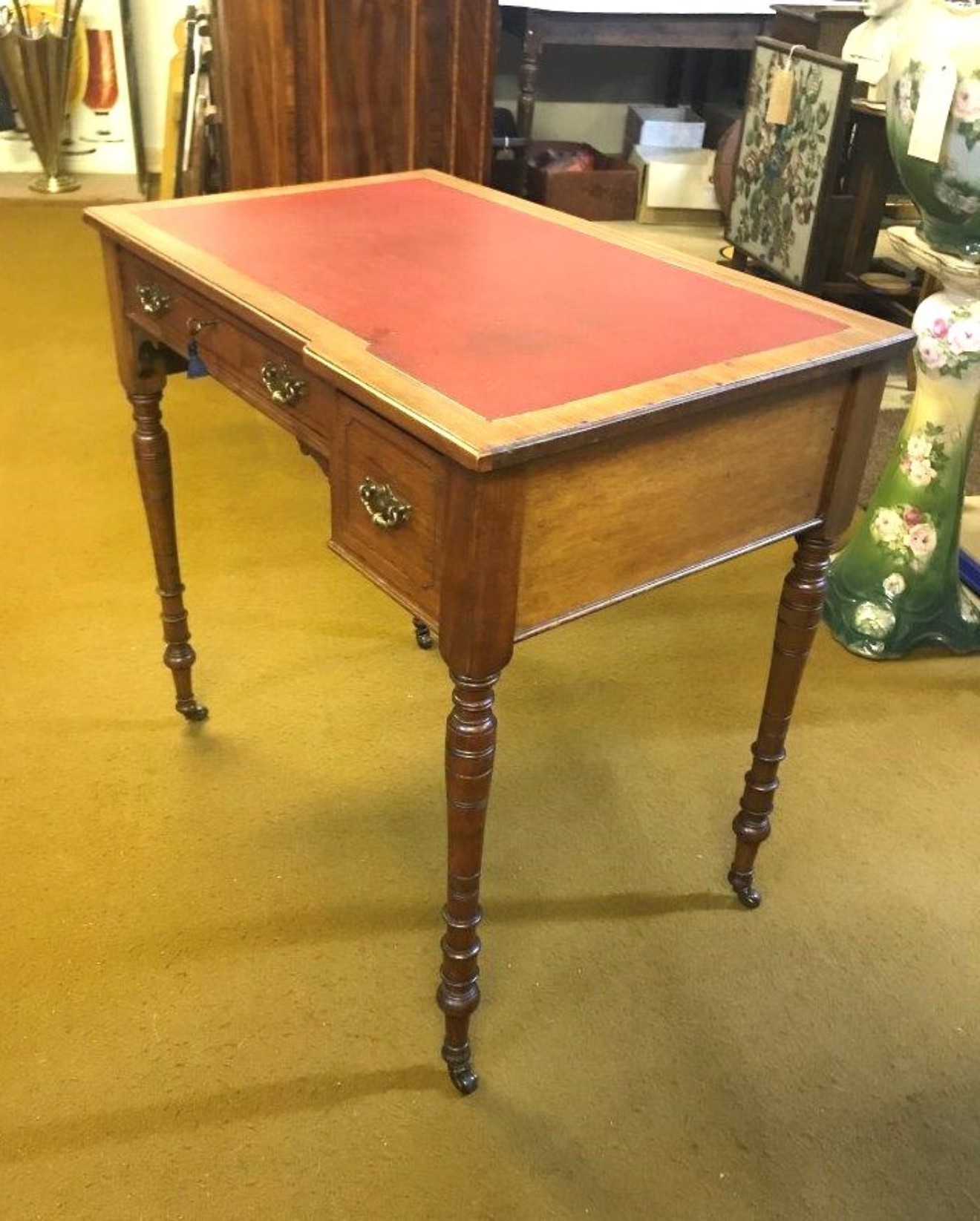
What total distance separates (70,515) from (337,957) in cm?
134

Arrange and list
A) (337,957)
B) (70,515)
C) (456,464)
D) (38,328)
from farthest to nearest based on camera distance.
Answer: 1. (38,328)
2. (70,515)
3. (337,957)
4. (456,464)

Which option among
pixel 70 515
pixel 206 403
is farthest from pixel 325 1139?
pixel 206 403

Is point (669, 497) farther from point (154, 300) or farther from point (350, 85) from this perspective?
point (350, 85)

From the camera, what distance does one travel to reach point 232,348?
1.23 metres

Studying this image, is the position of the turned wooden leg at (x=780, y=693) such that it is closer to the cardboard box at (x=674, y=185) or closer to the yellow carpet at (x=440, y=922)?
the yellow carpet at (x=440, y=922)

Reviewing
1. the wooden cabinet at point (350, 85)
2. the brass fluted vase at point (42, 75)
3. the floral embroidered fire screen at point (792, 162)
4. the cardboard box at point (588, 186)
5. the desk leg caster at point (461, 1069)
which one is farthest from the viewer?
the cardboard box at point (588, 186)

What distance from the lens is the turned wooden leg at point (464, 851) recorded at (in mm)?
1021

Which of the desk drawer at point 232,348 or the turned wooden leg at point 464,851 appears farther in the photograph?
the desk drawer at point 232,348

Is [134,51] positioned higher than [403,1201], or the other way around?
[134,51]

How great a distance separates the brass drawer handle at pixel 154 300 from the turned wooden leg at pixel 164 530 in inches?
7.0

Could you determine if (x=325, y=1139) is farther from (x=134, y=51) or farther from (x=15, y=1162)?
(x=134, y=51)

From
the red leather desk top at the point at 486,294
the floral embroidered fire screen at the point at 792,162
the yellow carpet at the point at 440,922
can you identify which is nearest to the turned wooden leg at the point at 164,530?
the yellow carpet at the point at 440,922

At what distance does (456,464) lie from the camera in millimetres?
902

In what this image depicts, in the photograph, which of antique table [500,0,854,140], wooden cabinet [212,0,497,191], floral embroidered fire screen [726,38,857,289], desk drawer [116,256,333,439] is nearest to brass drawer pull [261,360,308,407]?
desk drawer [116,256,333,439]
